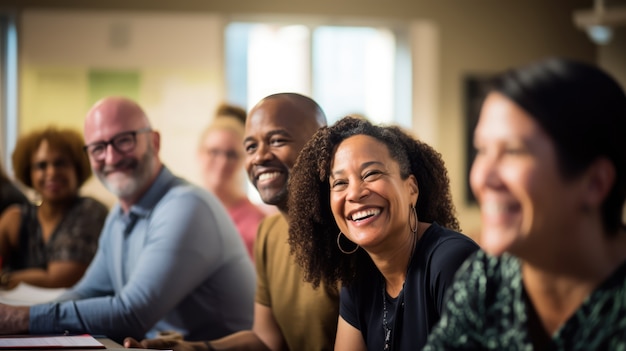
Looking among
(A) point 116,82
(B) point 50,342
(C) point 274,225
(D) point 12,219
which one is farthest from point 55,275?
(A) point 116,82

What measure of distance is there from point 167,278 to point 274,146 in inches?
22.3

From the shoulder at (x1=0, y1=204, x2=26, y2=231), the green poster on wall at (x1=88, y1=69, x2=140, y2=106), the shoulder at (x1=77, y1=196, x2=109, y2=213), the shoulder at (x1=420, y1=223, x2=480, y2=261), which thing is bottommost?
the shoulder at (x1=0, y1=204, x2=26, y2=231)

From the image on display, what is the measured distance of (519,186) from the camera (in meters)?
1.33

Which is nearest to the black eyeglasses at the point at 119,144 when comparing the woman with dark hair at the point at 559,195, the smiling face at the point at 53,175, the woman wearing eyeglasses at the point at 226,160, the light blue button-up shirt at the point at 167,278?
the light blue button-up shirt at the point at 167,278

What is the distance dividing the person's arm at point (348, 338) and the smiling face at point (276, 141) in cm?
49

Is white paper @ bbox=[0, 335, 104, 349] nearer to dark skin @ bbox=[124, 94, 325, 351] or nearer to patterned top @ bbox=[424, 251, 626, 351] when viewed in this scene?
dark skin @ bbox=[124, 94, 325, 351]

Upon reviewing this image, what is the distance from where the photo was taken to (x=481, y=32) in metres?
7.91

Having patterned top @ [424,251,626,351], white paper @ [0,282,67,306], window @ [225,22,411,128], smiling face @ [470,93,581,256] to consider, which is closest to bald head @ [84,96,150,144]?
white paper @ [0,282,67,306]

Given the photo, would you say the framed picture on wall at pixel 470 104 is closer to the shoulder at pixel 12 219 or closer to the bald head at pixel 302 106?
the shoulder at pixel 12 219

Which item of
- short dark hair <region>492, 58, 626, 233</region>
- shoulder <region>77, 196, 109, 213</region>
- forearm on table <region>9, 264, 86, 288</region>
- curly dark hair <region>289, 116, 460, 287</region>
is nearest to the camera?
short dark hair <region>492, 58, 626, 233</region>

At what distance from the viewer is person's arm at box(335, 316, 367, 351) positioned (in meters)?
2.12

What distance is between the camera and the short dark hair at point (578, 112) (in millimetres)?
1296

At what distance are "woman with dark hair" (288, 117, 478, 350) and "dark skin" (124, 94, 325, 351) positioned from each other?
10.0 inches

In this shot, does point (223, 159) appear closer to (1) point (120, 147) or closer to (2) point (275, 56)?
(1) point (120, 147)
